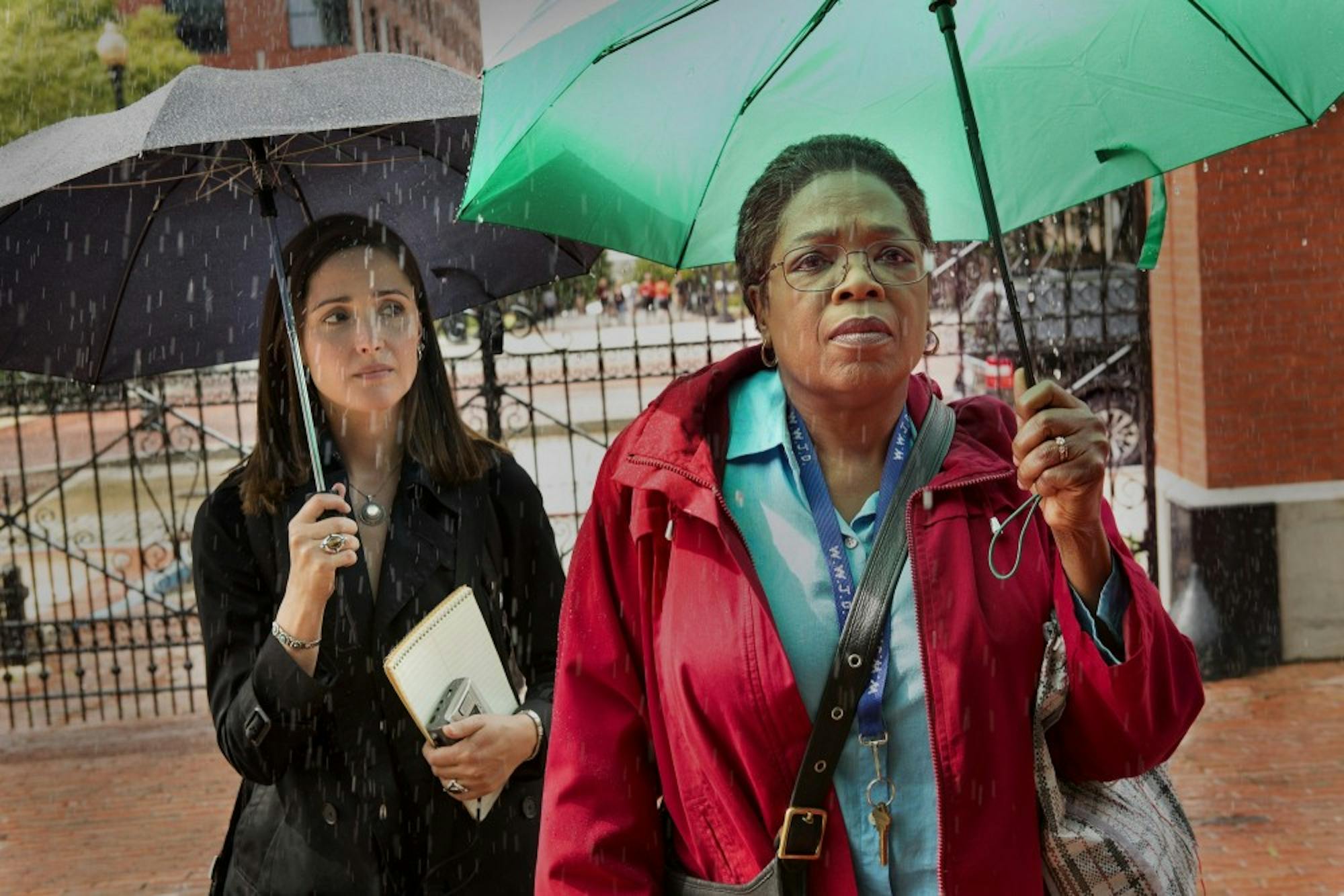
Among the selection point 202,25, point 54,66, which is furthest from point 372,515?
point 202,25

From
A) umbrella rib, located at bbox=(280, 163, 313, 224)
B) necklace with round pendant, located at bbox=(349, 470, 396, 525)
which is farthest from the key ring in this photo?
umbrella rib, located at bbox=(280, 163, 313, 224)

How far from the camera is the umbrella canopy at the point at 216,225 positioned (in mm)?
3156

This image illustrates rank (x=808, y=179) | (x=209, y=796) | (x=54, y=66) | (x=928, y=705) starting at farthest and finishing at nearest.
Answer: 1. (x=54, y=66)
2. (x=209, y=796)
3. (x=808, y=179)
4. (x=928, y=705)

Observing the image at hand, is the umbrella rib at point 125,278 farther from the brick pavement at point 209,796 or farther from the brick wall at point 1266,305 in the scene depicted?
the brick wall at point 1266,305

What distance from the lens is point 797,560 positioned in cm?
233

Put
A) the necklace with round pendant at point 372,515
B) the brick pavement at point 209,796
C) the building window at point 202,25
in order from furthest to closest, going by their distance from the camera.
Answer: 1. the building window at point 202,25
2. the brick pavement at point 209,796
3. the necklace with round pendant at point 372,515

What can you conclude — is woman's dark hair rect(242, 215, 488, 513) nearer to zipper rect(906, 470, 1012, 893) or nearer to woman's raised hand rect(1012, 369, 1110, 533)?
zipper rect(906, 470, 1012, 893)

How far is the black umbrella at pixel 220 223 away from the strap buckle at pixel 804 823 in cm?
129

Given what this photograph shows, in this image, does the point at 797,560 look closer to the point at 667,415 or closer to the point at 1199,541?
the point at 667,415

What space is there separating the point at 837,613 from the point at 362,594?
1153 millimetres

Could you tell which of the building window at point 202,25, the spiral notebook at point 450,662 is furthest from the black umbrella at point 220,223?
the building window at point 202,25

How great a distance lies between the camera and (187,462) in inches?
549

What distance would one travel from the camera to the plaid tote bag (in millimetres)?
2213

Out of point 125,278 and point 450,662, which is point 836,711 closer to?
point 450,662
